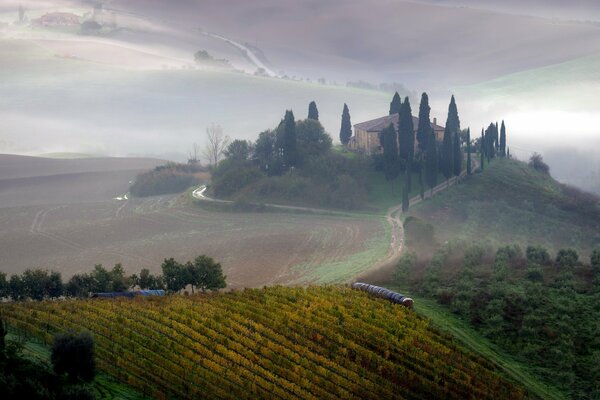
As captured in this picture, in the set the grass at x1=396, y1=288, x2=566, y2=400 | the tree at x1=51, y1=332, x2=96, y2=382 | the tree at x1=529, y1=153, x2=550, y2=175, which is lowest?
the grass at x1=396, y1=288, x2=566, y2=400

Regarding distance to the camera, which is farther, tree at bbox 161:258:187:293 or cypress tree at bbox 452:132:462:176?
cypress tree at bbox 452:132:462:176

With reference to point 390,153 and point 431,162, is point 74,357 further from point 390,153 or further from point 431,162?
point 390,153

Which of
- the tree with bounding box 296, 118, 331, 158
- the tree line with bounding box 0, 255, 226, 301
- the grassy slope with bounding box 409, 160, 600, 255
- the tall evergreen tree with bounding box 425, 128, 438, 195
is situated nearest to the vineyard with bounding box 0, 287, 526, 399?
the tree line with bounding box 0, 255, 226, 301

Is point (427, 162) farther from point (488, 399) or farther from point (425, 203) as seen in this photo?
point (488, 399)

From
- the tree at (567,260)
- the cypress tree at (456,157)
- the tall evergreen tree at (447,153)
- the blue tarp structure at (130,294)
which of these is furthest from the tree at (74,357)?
the cypress tree at (456,157)

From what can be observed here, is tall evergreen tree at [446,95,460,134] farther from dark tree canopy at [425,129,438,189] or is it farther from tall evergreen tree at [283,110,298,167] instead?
tall evergreen tree at [283,110,298,167]
